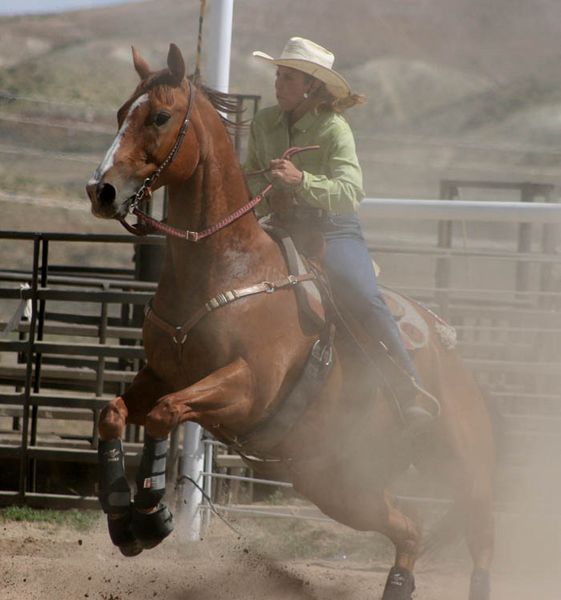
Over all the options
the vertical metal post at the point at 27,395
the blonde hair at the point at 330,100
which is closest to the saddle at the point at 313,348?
the blonde hair at the point at 330,100

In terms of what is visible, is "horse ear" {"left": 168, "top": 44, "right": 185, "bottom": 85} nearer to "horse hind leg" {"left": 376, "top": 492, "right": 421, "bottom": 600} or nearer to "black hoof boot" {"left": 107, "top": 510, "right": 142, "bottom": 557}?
"black hoof boot" {"left": 107, "top": 510, "right": 142, "bottom": 557}

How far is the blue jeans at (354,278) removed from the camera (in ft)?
15.7

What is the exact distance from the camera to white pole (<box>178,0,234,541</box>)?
6.25 meters

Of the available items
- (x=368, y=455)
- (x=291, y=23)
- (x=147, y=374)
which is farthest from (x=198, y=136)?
(x=291, y=23)

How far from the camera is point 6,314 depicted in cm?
2305

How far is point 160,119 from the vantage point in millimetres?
4086

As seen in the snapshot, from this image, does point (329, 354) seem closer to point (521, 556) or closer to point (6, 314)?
point (521, 556)

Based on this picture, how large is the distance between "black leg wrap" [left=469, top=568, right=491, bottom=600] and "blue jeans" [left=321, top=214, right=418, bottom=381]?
125 centimetres

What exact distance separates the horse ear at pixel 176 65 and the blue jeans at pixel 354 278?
3.30ft

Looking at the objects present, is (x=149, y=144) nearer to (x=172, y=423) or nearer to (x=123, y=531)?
(x=172, y=423)

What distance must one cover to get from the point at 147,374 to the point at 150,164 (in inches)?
36.0

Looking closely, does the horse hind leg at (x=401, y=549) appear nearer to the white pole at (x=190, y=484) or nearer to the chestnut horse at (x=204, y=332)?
the chestnut horse at (x=204, y=332)

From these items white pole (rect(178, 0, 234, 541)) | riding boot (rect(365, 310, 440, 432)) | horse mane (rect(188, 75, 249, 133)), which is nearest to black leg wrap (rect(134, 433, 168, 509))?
riding boot (rect(365, 310, 440, 432))

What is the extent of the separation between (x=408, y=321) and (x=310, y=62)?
1347 millimetres
